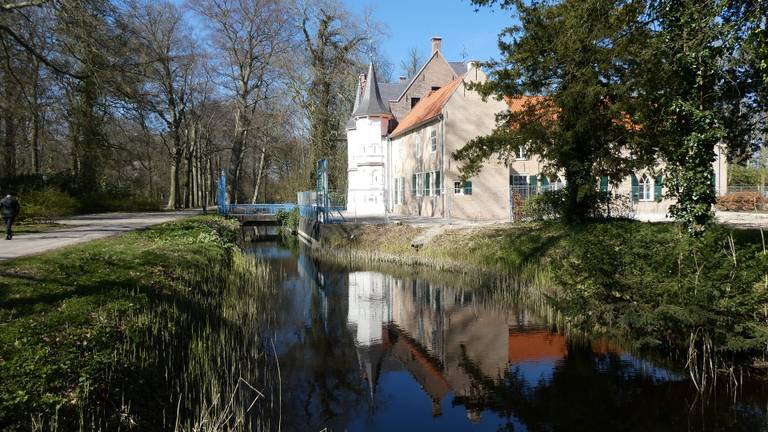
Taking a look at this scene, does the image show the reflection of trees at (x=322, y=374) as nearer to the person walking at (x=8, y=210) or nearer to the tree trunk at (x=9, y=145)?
the person walking at (x=8, y=210)

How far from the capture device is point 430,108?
30.6m

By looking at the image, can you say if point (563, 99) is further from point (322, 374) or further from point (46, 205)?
point (46, 205)

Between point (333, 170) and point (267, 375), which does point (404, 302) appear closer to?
point (267, 375)

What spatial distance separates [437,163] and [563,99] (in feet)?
48.1

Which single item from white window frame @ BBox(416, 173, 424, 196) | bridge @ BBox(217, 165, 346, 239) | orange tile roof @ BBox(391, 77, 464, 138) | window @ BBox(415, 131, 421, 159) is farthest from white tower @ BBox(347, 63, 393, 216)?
window @ BBox(415, 131, 421, 159)

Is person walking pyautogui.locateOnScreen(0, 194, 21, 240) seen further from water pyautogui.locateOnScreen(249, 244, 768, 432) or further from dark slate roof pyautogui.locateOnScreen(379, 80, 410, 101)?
dark slate roof pyautogui.locateOnScreen(379, 80, 410, 101)

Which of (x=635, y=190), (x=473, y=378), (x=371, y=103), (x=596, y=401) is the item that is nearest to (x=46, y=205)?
(x=371, y=103)

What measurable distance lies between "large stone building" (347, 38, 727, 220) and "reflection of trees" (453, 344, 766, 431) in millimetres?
14256

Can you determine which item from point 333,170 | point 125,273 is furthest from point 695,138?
point 333,170

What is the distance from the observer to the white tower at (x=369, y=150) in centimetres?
3453

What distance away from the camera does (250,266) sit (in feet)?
52.9

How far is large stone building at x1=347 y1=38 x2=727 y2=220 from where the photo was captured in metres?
27.2

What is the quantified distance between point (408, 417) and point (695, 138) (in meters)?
6.09

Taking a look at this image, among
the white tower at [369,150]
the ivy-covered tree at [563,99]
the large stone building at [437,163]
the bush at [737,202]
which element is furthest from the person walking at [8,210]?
the bush at [737,202]
